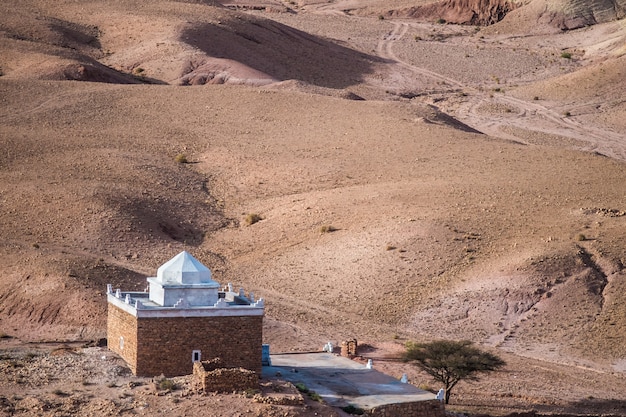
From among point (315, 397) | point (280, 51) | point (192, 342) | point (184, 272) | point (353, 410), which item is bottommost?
point (353, 410)

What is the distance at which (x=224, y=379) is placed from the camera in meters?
32.7

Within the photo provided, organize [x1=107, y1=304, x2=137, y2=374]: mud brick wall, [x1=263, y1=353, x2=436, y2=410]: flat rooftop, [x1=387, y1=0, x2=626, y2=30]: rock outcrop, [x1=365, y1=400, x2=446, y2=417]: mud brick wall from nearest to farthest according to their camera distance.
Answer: [x1=365, y1=400, x2=446, y2=417]: mud brick wall
[x1=263, y1=353, x2=436, y2=410]: flat rooftop
[x1=107, y1=304, x2=137, y2=374]: mud brick wall
[x1=387, y1=0, x2=626, y2=30]: rock outcrop

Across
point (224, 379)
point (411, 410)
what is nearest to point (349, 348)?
point (411, 410)

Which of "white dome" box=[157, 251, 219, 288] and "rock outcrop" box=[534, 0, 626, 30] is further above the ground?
"rock outcrop" box=[534, 0, 626, 30]

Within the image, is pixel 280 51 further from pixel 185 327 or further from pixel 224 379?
pixel 224 379

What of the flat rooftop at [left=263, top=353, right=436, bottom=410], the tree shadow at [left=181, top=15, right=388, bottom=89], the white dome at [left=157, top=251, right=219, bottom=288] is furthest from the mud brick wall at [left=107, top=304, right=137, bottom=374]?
the tree shadow at [left=181, top=15, right=388, bottom=89]

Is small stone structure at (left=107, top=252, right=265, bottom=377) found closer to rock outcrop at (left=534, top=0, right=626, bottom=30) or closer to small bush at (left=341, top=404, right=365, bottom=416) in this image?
small bush at (left=341, top=404, right=365, bottom=416)

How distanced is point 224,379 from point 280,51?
63027mm

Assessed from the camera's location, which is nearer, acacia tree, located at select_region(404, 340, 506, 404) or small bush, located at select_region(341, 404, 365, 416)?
small bush, located at select_region(341, 404, 365, 416)

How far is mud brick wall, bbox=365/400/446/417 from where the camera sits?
33.8 m

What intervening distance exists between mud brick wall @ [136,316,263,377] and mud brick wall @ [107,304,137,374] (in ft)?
1.00

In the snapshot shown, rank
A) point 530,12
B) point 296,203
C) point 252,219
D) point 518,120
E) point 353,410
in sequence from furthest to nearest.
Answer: point 530,12
point 518,120
point 296,203
point 252,219
point 353,410

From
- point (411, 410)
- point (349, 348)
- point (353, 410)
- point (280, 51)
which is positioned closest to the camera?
point (353, 410)

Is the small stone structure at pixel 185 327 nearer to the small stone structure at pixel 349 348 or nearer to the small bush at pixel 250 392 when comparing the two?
the small bush at pixel 250 392
